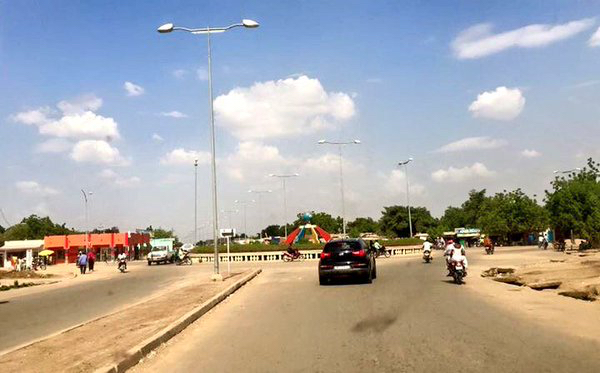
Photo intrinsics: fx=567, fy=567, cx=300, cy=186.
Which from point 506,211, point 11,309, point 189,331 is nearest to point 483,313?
point 189,331

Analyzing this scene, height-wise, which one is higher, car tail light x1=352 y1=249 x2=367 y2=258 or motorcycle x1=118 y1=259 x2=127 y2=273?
car tail light x1=352 y1=249 x2=367 y2=258

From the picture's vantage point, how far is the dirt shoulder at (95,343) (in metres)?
8.13

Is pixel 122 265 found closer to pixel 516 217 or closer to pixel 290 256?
pixel 290 256

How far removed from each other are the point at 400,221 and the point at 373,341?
411ft

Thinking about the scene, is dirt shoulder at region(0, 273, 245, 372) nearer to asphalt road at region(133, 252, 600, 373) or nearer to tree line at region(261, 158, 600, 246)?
asphalt road at region(133, 252, 600, 373)

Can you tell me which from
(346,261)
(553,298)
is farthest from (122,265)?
(553,298)

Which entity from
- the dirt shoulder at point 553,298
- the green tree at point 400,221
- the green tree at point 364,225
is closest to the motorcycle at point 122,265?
the dirt shoulder at point 553,298

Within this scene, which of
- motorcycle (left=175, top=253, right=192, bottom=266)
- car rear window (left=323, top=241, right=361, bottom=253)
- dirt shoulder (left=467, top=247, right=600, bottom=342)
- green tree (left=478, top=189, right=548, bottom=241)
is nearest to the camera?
dirt shoulder (left=467, top=247, right=600, bottom=342)

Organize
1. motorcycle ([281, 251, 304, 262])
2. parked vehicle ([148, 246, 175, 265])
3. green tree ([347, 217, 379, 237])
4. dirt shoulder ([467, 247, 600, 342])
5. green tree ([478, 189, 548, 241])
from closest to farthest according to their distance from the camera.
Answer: dirt shoulder ([467, 247, 600, 342]), motorcycle ([281, 251, 304, 262]), parked vehicle ([148, 246, 175, 265]), green tree ([478, 189, 548, 241]), green tree ([347, 217, 379, 237])

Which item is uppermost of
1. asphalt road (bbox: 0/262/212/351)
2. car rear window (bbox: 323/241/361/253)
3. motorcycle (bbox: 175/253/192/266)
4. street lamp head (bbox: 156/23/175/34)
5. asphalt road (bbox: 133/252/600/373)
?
street lamp head (bbox: 156/23/175/34)

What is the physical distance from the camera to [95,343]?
9.95 meters

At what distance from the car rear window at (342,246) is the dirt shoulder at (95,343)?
6.82 meters

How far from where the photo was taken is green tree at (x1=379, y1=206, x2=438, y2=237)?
433 feet

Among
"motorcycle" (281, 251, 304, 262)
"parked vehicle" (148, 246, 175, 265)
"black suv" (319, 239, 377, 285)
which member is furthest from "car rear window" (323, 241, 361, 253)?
"parked vehicle" (148, 246, 175, 265)
